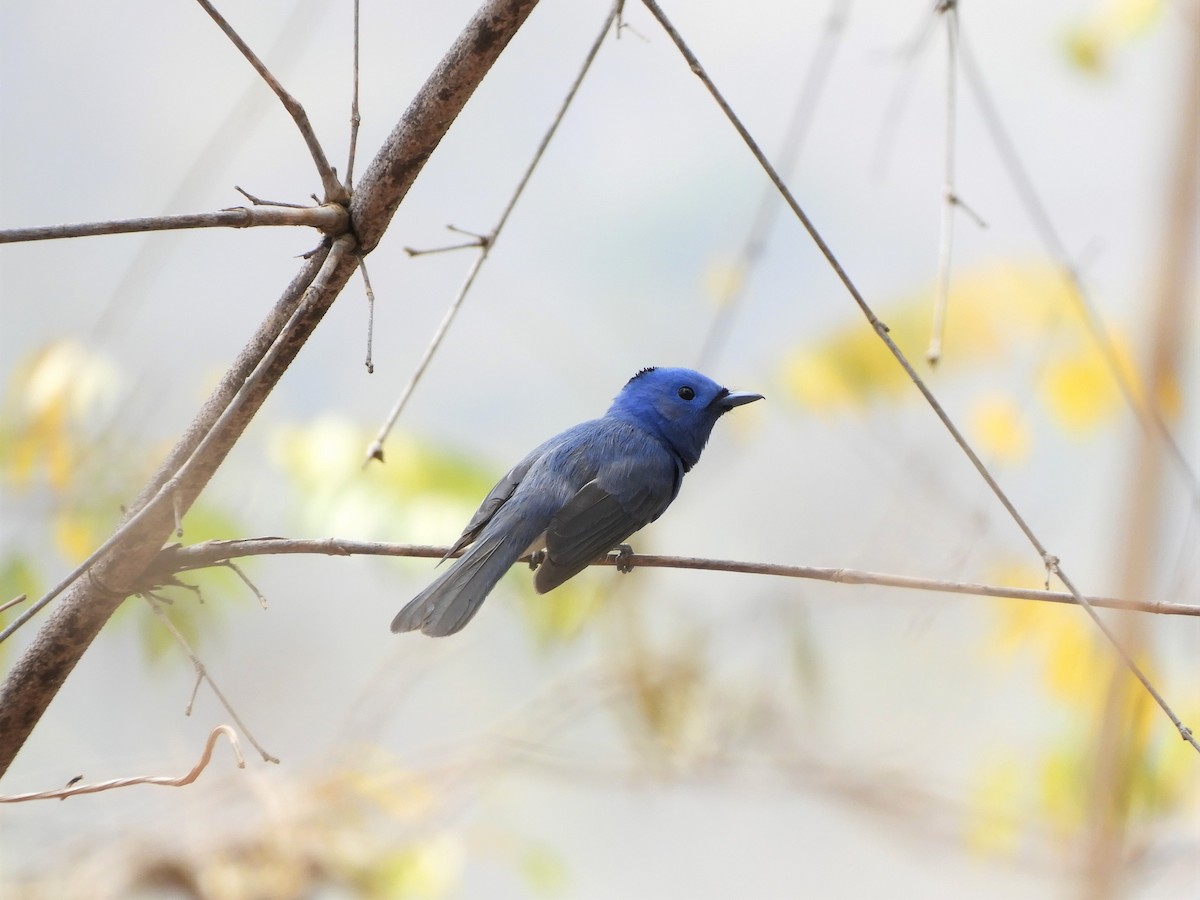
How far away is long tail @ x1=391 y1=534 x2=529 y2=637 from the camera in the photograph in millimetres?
2447

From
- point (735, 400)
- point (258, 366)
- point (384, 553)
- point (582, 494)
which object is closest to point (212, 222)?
point (258, 366)

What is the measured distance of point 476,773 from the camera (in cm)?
481

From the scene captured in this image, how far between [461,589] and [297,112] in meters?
1.44

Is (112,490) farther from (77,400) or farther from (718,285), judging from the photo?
(718,285)

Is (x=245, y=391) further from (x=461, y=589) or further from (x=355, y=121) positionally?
(x=461, y=589)

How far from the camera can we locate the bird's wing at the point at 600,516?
270cm

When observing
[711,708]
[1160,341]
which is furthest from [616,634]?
[1160,341]

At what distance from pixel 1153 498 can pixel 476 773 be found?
441 centimetres

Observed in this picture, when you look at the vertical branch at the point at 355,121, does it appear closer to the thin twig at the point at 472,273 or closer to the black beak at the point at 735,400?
the thin twig at the point at 472,273

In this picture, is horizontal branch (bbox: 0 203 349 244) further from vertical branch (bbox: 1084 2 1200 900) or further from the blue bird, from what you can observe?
the blue bird

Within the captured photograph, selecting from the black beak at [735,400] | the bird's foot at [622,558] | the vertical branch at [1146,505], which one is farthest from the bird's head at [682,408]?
the vertical branch at [1146,505]

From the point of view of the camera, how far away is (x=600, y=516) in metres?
2.80

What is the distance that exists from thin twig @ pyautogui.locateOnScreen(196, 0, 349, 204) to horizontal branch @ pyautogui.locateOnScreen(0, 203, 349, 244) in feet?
0.06

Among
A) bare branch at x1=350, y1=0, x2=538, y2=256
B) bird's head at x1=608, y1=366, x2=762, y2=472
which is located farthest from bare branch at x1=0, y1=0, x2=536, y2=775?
bird's head at x1=608, y1=366, x2=762, y2=472
